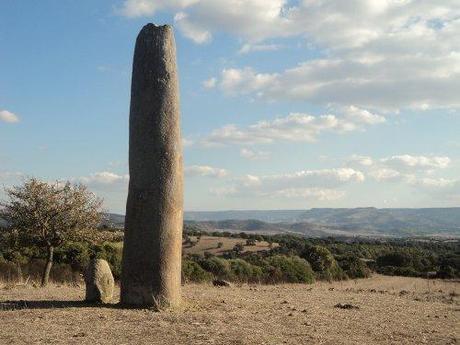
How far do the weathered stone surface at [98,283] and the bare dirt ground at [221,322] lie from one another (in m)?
0.50

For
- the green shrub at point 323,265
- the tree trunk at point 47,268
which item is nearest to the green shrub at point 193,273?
the tree trunk at point 47,268

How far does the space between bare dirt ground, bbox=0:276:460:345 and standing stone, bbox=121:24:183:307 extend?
0.75 meters

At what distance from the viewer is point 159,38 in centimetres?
1381

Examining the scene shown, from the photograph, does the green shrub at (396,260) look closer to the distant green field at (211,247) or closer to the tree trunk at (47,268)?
the distant green field at (211,247)

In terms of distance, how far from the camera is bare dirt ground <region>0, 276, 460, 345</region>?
33.7 feet

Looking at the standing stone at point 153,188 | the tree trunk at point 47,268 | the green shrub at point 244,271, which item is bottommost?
the green shrub at point 244,271

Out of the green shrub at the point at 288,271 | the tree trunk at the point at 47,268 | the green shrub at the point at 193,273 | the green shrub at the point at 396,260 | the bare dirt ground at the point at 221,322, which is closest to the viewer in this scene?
the bare dirt ground at the point at 221,322

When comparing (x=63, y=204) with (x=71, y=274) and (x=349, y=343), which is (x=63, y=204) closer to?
(x=71, y=274)

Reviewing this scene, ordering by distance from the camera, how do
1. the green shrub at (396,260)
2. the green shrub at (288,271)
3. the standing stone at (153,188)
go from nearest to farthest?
the standing stone at (153,188) → the green shrub at (288,271) → the green shrub at (396,260)

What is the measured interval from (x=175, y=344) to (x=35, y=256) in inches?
892

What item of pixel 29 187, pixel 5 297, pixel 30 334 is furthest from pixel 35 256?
pixel 30 334

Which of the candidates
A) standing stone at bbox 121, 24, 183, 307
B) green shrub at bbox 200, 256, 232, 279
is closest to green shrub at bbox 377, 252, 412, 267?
green shrub at bbox 200, 256, 232, 279

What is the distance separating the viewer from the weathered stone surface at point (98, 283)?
1374 cm

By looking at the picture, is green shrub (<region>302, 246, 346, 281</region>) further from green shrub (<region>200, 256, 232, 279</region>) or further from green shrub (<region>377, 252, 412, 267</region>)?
green shrub (<region>377, 252, 412, 267</region>)
